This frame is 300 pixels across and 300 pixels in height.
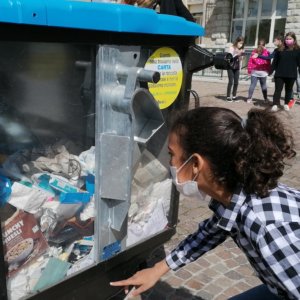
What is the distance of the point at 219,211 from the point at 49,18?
90 cm

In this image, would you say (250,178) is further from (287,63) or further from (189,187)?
(287,63)

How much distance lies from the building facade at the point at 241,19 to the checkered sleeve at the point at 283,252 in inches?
674

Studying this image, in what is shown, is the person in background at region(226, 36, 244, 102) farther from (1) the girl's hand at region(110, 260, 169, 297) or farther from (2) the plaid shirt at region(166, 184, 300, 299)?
(2) the plaid shirt at region(166, 184, 300, 299)

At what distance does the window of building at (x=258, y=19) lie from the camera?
677 inches

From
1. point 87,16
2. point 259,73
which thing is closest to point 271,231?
point 87,16

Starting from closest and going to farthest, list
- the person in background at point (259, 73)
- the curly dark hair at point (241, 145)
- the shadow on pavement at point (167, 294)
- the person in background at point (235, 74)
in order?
the curly dark hair at point (241, 145) < the shadow on pavement at point (167, 294) < the person in background at point (259, 73) < the person in background at point (235, 74)

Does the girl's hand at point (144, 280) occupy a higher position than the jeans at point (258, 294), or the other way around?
the girl's hand at point (144, 280)

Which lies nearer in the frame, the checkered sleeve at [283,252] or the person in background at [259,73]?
the checkered sleeve at [283,252]

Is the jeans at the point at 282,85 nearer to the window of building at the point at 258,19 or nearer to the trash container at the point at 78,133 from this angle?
the trash container at the point at 78,133

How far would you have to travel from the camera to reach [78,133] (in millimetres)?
1779

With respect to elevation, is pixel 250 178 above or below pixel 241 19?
below

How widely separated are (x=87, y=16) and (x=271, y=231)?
3.13 ft

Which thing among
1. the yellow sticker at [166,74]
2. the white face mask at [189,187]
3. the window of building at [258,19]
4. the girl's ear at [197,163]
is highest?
the window of building at [258,19]

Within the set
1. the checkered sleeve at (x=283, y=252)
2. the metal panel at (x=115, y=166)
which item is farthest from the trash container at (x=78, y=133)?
the checkered sleeve at (x=283, y=252)
